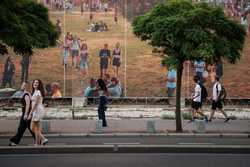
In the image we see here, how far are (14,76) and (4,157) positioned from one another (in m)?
17.3

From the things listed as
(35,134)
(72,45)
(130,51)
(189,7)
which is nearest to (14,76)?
(72,45)

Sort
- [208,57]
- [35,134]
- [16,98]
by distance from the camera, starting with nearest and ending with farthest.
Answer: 1. [35,134]
2. [208,57]
3. [16,98]

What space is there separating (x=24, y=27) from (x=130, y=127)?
461 cm

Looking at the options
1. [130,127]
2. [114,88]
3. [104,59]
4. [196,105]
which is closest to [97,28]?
[104,59]

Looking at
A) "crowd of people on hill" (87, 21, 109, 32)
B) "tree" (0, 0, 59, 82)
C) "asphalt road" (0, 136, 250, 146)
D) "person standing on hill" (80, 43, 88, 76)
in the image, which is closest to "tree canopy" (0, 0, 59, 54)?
"tree" (0, 0, 59, 82)

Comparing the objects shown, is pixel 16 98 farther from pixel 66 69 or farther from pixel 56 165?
pixel 56 165

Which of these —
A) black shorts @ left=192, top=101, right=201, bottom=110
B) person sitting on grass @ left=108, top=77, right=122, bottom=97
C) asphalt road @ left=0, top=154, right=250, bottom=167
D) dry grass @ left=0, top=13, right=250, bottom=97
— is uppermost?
dry grass @ left=0, top=13, right=250, bottom=97

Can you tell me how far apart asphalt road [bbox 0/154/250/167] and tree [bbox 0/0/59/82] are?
4.81m

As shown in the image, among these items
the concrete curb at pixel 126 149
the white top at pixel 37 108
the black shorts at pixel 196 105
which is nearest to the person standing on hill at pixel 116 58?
the black shorts at pixel 196 105

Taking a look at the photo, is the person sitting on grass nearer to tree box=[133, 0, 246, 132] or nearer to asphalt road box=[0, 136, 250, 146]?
tree box=[133, 0, 246, 132]

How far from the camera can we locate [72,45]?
30.4 metres

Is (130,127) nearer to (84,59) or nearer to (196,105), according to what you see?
(196,105)

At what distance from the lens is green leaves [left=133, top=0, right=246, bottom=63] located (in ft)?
56.6

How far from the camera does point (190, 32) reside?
17234 millimetres
